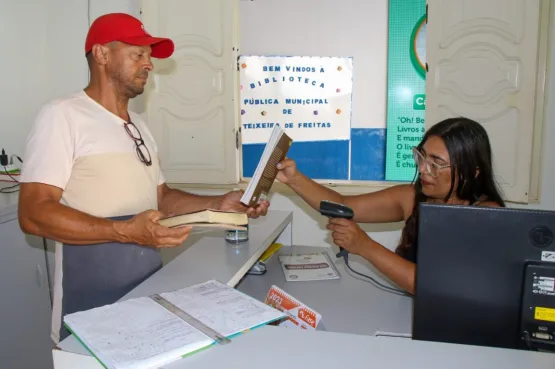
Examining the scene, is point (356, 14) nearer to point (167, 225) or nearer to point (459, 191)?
point (459, 191)

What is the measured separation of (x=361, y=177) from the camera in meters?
3.55

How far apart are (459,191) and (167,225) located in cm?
112

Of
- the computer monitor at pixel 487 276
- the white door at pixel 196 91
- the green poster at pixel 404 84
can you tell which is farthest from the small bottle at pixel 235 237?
the green poster at pixel 404 84

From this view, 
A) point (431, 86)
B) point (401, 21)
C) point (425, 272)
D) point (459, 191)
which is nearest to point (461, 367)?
point (425, 272)

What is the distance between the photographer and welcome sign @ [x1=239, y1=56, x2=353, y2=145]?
3.47 meters

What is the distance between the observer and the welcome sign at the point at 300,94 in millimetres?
3471

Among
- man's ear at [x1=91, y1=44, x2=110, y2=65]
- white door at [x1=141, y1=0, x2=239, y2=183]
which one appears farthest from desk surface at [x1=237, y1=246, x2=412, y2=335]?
white door at [x1=141, y1=0, x2=239, y2=183]

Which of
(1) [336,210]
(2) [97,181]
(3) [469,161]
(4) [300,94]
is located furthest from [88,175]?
(4) [300,94]

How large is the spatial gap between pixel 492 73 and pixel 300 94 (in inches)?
52.0

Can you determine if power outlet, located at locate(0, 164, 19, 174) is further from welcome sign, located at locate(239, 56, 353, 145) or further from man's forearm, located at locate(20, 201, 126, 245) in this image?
man's forearm, located at locate(20, 201, 126, 245)

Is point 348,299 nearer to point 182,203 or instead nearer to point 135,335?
point 182,203

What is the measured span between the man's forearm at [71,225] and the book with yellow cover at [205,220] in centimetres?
18

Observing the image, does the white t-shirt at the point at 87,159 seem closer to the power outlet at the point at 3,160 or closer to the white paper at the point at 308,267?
the white paper at the point at 308,267

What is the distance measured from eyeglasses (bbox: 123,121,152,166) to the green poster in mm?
2187
